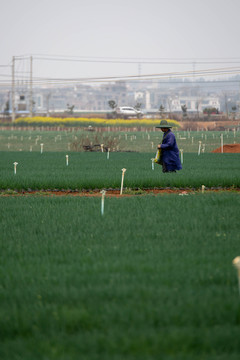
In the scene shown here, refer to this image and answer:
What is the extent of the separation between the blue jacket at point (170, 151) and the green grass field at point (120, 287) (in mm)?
6416

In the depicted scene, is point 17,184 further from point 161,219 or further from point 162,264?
point 162,264

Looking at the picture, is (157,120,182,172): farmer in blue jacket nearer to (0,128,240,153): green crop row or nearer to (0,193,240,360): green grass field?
(0,193,240,360): green grass field

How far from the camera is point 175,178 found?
18.8m

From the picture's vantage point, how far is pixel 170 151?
60.2ft

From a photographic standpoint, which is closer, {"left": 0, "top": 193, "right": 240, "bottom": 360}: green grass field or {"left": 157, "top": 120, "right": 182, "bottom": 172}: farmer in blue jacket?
{"left": 0, "top": 193, "right": 240, "bottom": 360}: green grass field

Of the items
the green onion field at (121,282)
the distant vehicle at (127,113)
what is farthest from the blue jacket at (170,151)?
the distant vehicle at (127,113)

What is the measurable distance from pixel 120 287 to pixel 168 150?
1192cm

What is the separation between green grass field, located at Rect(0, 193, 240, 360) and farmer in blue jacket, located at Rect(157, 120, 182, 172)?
6402mm

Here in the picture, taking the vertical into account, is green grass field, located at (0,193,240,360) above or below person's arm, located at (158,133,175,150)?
below

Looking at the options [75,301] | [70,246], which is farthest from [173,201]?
[75,301]

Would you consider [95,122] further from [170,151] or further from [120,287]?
[120,287]

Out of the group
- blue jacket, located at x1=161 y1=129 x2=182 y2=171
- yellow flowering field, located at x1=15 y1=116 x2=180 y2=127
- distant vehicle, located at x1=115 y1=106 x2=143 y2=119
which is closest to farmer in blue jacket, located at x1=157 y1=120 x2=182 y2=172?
blue jacket, located at x1=161 y1=129 x2=182 y2=171

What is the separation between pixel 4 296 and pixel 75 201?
7938mm

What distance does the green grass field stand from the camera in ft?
17.1
